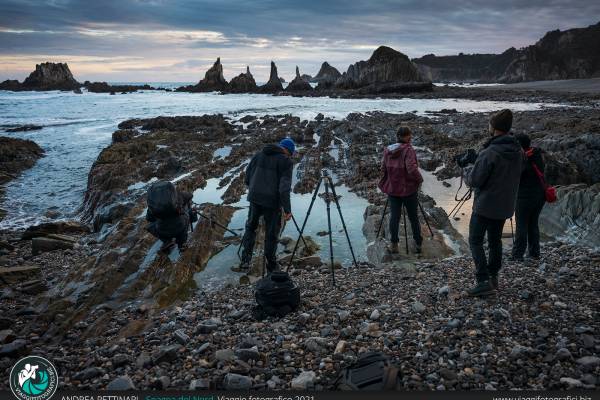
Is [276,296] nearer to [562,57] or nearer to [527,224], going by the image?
[527,224]

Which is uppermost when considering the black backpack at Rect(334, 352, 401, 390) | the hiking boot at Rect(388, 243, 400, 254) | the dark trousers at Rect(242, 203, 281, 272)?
the dark trousers at Rect(242, 203, 281, 272)

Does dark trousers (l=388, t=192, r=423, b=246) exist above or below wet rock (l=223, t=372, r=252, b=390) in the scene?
above

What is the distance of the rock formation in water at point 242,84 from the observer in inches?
4667

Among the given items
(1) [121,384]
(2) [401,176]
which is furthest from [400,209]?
(1) [121,384]

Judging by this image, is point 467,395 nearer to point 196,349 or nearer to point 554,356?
point 554,356

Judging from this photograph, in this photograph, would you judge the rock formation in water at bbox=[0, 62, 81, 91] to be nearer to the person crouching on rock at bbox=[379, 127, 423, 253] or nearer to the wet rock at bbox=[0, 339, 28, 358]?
the wet rock at bbox=[0, 339, 28, 358]

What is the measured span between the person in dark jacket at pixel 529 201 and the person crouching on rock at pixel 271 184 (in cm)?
447

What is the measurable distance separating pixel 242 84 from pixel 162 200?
11986 centimetres

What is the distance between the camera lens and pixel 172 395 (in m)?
4.32

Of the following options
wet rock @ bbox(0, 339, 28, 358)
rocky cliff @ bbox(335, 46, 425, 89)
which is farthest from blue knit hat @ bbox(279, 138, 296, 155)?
rocky cliff @ bbox(335, 46, 425, 89)

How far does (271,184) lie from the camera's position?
26.3 feet

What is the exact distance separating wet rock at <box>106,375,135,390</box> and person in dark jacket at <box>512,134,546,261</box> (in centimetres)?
741

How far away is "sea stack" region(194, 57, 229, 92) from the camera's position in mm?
129000

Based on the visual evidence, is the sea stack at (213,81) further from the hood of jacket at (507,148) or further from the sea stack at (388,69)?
the hood of jacket at (507,148)
